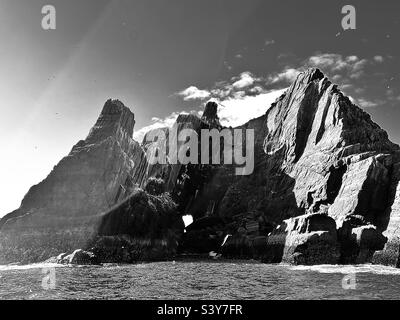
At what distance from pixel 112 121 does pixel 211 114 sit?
66.7 m

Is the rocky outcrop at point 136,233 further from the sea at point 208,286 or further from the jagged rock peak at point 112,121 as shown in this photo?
the sea at point 208,286

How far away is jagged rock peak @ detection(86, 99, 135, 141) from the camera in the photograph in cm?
11112

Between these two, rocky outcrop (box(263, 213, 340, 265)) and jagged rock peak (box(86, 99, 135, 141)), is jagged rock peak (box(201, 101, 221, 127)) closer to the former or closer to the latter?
jagged rock peak (box(86, 99, 135, 141))

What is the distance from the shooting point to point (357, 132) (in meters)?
100

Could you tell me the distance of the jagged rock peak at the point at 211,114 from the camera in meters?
172

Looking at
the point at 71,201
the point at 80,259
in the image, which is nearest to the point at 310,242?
the point at 80,259

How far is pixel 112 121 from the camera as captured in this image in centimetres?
11656

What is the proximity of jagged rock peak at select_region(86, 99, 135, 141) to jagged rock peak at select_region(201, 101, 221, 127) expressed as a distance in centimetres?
4668

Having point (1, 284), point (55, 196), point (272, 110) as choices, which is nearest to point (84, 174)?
point (55, 196)

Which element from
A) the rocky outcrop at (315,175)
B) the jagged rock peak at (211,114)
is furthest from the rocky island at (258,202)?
the jagged rock peak at (211,114)

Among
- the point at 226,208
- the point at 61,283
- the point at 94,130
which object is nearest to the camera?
the point at 61,283

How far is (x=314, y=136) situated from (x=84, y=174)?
68807 mm
